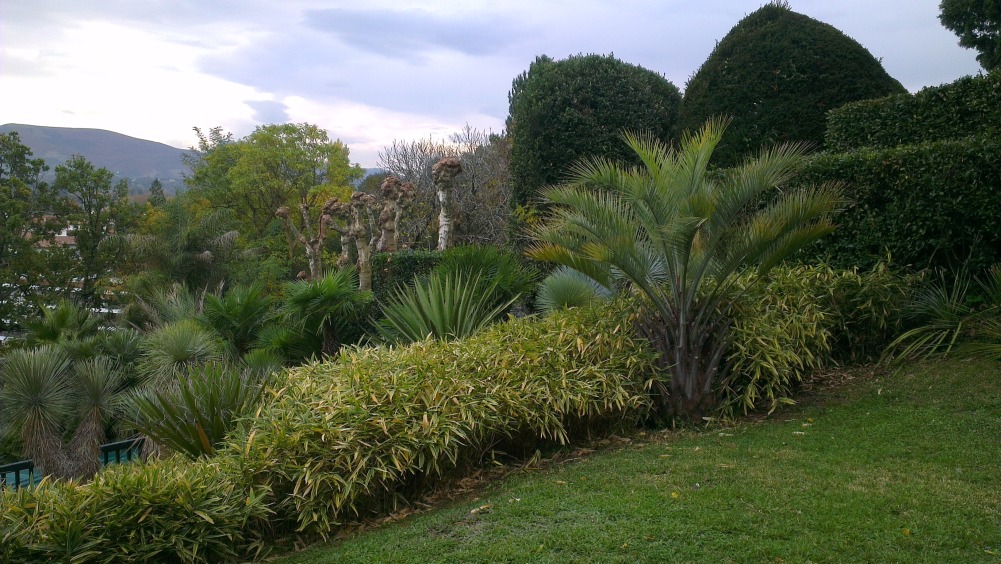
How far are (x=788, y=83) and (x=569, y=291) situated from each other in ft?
17.4

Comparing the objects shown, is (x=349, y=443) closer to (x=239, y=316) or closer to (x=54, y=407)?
(x=54, y=407)

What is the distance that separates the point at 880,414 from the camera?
6.17m

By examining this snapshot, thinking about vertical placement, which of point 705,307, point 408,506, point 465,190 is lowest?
point 408,506

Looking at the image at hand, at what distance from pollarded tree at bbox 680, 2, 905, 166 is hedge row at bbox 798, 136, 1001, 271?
8.47 feet

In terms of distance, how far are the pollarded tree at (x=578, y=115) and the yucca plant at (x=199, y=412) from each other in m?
7.05

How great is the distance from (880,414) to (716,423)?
4.28ft

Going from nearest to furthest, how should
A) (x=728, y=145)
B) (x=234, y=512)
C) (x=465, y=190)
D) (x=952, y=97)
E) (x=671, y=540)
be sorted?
(x=671, y=540) < (x=234, y=512) < (x=952, y=97) < (x=728, y=145) < (x=465, y=190)

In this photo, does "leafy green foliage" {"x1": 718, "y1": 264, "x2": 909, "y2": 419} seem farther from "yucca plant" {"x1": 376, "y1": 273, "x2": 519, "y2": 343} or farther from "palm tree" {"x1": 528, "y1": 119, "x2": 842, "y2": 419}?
"yucca plant" {"x1": 376, "y1": 273, "x2": 519, "y2": 343}

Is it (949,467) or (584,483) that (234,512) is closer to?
(584,483)

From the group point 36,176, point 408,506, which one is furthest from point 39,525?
point 36,176

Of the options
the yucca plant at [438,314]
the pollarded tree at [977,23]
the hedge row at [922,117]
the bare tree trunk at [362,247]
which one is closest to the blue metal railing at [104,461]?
the yucca plant at [438,314]

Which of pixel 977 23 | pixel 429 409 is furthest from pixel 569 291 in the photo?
pixel 977 23

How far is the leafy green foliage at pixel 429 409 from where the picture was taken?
16.3 feet

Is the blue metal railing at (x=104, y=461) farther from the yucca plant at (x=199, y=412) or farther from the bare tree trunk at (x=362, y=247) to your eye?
the bare tree trunk at (x=362, y=247)
